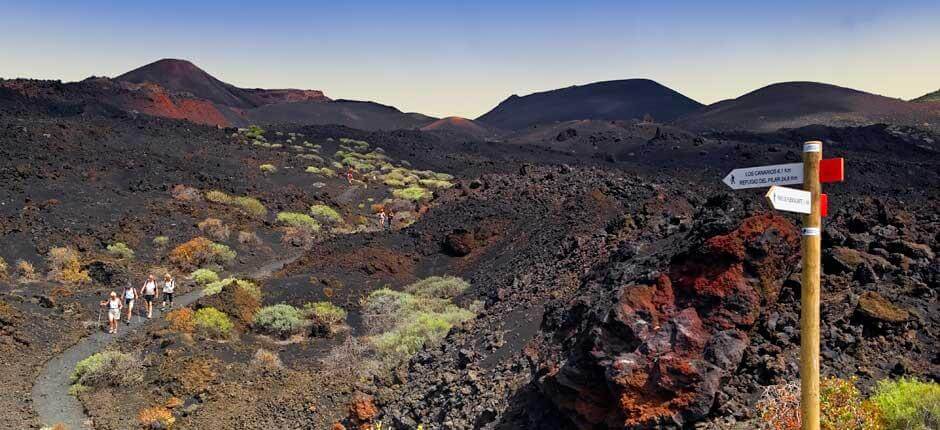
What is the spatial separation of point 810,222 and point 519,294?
11095 millimetres

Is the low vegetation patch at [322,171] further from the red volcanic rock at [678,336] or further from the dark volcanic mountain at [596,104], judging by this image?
the dark volcanic mountain at [596,104]

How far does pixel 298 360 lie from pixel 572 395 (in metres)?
8.70

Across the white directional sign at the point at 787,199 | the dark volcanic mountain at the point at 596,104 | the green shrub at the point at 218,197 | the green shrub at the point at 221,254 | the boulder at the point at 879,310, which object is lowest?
the green shrub at the point at 221,254

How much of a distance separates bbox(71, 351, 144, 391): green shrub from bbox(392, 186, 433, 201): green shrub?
961 inches

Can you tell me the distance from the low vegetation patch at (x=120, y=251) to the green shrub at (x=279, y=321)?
844cm

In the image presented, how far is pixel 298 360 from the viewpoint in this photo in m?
16.1

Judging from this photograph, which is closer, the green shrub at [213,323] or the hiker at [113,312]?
the green shrub at [213,323]

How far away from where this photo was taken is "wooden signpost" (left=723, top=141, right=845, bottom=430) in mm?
5172

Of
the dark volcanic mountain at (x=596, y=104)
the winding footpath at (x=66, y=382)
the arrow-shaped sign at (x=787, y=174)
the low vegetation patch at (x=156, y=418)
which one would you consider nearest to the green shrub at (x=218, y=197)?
the winding footpath at (x=66, y=382)

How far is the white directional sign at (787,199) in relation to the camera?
4969 millimetres

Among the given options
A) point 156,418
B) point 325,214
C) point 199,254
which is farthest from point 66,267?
point 325,214

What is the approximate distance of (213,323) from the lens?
57.0ft

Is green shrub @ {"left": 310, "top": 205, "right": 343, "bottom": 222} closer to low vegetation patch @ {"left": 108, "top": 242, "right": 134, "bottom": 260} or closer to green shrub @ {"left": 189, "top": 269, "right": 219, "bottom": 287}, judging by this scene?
low vegetation patch @ {"left": 108, "top": 242, "right": 134, "bottom": 260}

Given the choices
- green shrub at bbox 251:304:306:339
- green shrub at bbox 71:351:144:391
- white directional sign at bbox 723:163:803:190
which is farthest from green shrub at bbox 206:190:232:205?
white directional sign at bbox 723:163:803:190
